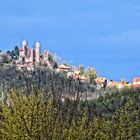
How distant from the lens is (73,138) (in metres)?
30.0

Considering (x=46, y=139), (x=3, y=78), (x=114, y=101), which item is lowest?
(x=46, y=139)

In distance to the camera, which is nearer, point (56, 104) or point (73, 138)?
point (56, 104)

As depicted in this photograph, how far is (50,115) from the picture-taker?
28.0 meters

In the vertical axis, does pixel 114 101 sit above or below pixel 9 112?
above

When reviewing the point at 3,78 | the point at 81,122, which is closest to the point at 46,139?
the point at 81,122

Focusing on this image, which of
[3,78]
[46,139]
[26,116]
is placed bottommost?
[46,139]

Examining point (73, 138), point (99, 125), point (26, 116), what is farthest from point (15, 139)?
point (99, 125)

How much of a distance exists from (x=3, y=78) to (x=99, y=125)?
497 feet

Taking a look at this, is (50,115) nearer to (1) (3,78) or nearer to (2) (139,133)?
(2) (139,133)

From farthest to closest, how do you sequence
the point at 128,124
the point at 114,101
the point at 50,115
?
the point at 114,101 → the point at 128,124 → the point at 50,115

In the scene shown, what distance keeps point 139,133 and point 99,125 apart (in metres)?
3.72

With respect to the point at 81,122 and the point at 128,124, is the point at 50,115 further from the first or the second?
the point at 128,124

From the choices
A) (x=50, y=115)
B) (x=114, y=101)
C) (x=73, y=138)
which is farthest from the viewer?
(x=114, y=101)

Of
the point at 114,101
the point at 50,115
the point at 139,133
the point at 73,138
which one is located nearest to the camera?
the point at 50,115
